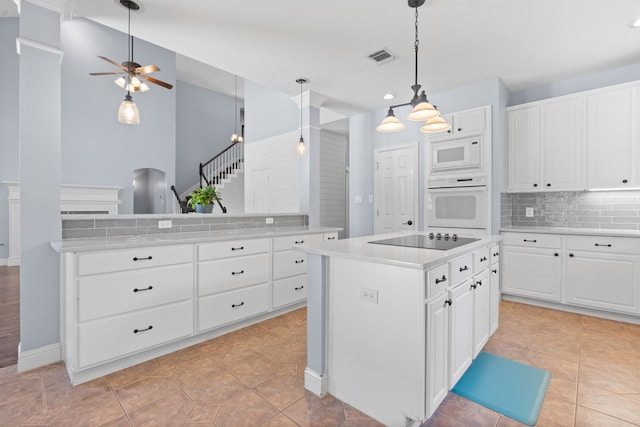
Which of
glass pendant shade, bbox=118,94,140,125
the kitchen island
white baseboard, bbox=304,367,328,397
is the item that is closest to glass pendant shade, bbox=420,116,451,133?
the kitchen island

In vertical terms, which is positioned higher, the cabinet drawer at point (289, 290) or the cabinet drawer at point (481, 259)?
the cabinet drawer at point (481, 259)

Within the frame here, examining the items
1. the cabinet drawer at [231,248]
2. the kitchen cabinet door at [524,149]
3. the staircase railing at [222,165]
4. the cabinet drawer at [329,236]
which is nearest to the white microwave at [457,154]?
the kitchen cabinet door at [524,149]

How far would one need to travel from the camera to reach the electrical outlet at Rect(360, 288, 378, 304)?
1.69m

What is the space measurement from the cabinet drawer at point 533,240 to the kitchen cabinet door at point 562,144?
0.64 metres

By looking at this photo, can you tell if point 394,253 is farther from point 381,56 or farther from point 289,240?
point 381,56

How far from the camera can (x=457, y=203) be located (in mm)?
4172

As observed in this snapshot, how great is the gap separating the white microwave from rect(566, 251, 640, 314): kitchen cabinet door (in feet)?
4.89

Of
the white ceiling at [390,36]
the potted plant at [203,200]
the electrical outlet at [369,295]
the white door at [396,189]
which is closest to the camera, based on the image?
the electrical outlet at [369,295]

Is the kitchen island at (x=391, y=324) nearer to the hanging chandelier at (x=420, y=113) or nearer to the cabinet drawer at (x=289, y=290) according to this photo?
the hanging chandelier at (x=420, y=113)

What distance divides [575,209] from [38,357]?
560cm

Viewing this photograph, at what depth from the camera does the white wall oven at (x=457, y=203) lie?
396 cm

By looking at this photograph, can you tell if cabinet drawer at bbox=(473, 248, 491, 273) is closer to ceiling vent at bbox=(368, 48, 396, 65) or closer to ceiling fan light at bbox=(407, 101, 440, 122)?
ceiling fan light at bbox=(407, 101, 440, 122)

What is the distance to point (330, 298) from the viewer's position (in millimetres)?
1917

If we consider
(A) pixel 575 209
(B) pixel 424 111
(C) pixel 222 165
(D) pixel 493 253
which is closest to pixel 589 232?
(A) pixel 575 209
